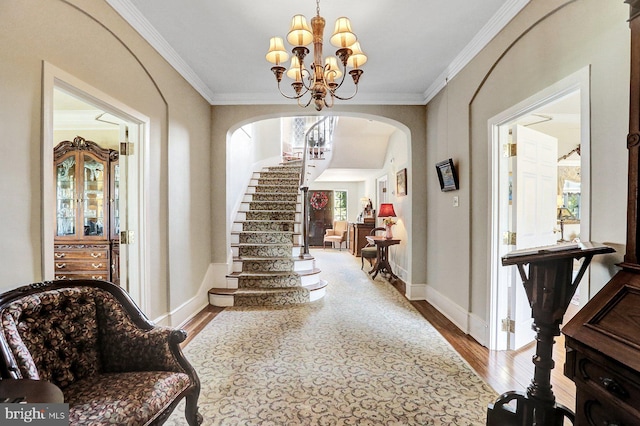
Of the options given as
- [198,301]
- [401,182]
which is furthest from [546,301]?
[401,182]

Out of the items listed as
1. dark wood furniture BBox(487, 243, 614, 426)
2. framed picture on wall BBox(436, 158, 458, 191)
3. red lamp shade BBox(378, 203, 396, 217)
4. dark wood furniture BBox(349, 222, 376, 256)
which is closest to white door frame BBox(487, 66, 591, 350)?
framed picture on wall BBox(436, 158, 458, 191)

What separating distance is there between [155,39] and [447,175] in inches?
124

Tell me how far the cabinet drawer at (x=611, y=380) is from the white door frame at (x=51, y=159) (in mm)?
2579

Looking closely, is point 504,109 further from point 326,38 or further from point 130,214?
point 130,214

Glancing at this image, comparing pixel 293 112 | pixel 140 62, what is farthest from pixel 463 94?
pixel 140 62

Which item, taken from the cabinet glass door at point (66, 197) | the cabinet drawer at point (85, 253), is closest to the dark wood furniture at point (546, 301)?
the cabinet drawer at point (85, 253)

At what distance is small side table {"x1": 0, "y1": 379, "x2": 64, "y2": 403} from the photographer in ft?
2.99

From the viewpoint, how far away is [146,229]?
8.46 feet

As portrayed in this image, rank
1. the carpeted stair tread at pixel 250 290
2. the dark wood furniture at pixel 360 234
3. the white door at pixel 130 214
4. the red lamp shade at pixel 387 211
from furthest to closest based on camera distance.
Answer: the dark wood furniture at pixel 360 234, the red lamp shade at pixel 387 211, the carpeted stair tread at pixel 250 290, the white door at pixel 130 214

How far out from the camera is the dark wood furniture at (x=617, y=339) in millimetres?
978

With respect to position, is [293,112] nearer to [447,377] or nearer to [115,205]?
[115,205]

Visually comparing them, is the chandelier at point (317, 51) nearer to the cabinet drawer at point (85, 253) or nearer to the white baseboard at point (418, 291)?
the white baseboard at point (418, 291)

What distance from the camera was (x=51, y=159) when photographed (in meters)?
1.65

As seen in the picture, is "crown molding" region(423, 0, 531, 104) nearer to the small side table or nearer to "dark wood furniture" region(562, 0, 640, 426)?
"dark wood furniture" region(562, 0, 640, 426)
